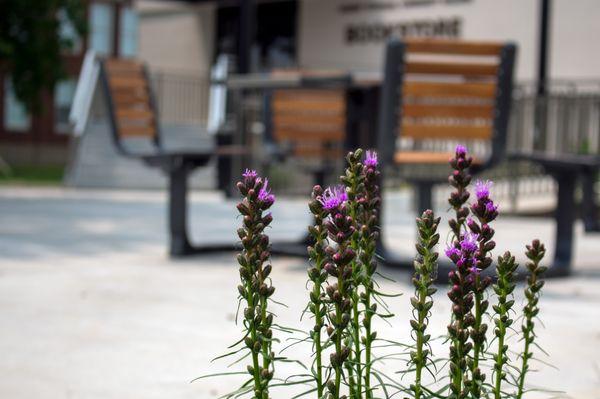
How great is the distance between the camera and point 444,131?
6.32 m

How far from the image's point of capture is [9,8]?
2322 centimetres

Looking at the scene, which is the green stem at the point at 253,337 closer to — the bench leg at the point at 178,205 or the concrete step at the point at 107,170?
the bench leg at the point at 178,205

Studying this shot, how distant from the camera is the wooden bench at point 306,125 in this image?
8320 millimetres

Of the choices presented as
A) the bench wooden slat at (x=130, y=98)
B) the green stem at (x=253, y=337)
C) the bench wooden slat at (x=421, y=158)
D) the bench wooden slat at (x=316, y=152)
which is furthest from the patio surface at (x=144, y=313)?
the green stem at (x=253, y=337)

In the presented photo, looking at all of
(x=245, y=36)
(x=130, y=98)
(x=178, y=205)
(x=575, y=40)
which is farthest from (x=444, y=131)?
(x=575, y=40)

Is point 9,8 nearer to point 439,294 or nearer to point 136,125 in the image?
point 136,125

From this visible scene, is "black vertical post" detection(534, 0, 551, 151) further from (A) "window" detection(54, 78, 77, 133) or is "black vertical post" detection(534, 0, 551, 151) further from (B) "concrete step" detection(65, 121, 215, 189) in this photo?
(A) "window" detection(54, 78, 77, 133)

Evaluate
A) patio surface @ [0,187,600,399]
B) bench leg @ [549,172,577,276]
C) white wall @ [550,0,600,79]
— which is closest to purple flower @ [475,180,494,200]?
patio surface @ [0,187,600,399]

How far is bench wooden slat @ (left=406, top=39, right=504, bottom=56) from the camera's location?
20.2 ft

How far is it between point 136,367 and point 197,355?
309mm

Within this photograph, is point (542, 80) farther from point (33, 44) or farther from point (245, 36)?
point (33, 44)

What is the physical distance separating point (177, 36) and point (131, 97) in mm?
23331

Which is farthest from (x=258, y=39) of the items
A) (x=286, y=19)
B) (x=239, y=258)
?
(x=239, y=258)

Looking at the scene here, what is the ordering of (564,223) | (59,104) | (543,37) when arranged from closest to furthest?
1. (564,223)
2. (543,37)
3. (59,104)
